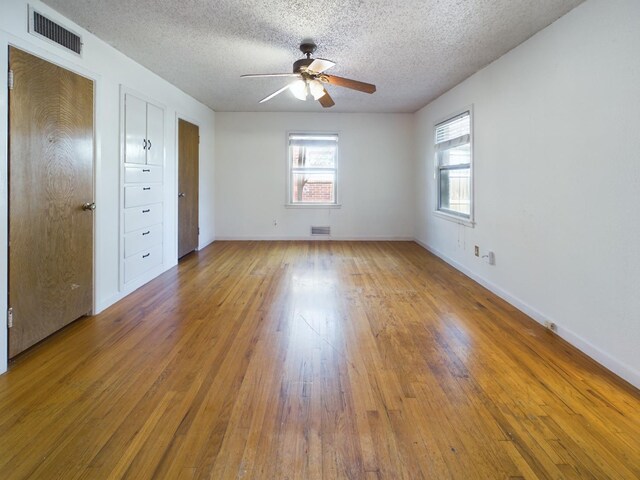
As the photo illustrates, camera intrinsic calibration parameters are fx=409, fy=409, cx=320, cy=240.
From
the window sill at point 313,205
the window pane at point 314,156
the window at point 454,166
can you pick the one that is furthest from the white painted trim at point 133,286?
the window at point 454,166

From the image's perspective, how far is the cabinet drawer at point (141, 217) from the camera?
4125 mm

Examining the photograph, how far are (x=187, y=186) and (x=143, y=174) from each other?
5.21ft

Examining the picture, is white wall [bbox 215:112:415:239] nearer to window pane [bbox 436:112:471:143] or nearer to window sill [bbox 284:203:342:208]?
window sill [bbox 284:203:342:208]

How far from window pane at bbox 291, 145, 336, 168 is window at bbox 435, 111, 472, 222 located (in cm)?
213

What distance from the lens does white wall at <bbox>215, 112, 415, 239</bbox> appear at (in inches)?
299

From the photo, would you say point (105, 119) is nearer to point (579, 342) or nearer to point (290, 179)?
point (579, 342)

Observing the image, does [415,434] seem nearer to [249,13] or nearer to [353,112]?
[249,13]

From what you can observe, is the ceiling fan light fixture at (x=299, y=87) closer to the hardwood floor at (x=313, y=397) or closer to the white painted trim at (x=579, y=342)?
the hardwood floor at (x=313, y=397)

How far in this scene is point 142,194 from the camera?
14.6 ft

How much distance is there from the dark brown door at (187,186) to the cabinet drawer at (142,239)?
0.87 meters

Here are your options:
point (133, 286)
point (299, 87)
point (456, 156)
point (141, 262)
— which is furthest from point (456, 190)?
point (133, 286)

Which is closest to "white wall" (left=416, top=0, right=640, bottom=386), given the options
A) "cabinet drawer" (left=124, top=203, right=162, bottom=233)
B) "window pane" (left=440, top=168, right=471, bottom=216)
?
"window pane" (left=440, top=168, right=471, bottom=216)

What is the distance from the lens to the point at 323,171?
7.75 meters

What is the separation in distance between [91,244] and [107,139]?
966 millimetres
